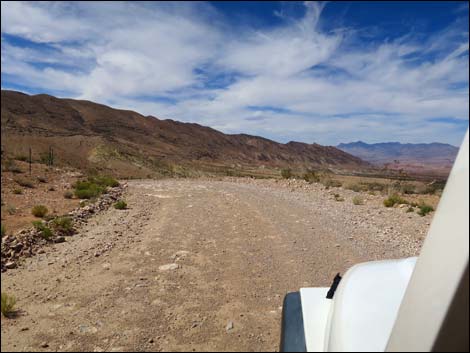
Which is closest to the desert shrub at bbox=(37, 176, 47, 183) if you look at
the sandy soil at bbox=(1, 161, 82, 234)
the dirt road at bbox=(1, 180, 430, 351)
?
the sandy soil at bbox=(1, 161, 82, 234)

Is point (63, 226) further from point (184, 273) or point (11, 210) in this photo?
point (184, 273)

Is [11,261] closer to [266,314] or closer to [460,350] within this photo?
[266,314]

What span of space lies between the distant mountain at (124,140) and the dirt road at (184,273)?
57.7 feet

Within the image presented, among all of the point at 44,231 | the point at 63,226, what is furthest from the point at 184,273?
the point at 63,226

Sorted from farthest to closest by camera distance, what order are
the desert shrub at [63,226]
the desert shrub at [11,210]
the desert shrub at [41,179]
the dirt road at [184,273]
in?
the desert shrub at [41,179] < the desert shrub at [11,210] < the desert shrub at [63,226] < the dirt road at [184,273]

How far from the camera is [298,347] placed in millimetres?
1852

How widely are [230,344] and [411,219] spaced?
8.53 metres

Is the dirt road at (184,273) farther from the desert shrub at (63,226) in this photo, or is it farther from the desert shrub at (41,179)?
the desert shrub at (41,179)

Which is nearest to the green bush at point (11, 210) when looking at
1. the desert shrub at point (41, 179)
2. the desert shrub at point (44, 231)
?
the desert shrub at point (44, 231)

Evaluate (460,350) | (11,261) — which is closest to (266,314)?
(460,350)

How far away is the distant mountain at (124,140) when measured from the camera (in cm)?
3750

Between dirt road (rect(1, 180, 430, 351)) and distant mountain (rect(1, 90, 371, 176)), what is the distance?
17.6 meters

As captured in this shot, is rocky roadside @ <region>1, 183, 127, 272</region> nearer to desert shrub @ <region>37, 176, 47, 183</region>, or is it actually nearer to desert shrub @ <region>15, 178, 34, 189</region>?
desert shrub @ <region>15, 178, 34, 189</region>

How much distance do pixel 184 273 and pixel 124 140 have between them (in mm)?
75868
